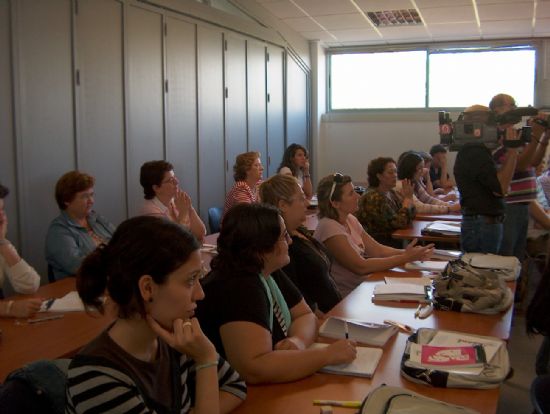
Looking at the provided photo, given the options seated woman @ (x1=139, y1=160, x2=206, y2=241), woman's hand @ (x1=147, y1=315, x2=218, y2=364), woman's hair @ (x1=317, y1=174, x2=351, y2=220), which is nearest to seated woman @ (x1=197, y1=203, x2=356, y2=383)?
woman's hand @ (x1=147, y1=315, x2=218, y2=364)

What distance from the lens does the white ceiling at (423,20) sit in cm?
661

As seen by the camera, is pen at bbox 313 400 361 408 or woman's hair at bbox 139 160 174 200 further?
woman's hair at bbox 139 160 174 200

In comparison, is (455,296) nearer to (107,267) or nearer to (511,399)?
(511,399)

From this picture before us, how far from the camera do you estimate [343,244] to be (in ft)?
10.5

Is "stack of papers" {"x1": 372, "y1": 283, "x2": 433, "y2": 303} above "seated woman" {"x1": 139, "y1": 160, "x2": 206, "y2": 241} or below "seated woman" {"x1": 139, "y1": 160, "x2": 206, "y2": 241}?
below

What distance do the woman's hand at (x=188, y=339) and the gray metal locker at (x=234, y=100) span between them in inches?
200

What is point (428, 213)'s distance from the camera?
5.64 m

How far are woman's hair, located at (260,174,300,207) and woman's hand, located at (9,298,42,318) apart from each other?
1.11 m

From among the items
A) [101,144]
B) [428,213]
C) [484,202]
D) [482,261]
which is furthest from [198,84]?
[482,261]

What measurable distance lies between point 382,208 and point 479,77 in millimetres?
5102

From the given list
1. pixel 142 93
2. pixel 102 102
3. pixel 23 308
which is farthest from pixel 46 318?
pixel 142 93

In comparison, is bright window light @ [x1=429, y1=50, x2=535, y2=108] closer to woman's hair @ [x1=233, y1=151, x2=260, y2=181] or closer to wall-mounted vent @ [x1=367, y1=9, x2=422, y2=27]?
wall-mounted vent @ [x1=367, y1=9, x2=422, y2=27]

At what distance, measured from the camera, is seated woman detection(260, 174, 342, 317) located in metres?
2.76

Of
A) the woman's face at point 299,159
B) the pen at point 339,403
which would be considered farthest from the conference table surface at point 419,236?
the pen at point 339,403
